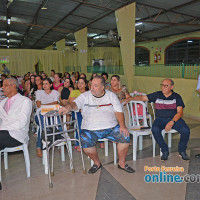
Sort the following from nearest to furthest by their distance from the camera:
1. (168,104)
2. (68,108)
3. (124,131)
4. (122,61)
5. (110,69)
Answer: (68,108) < (124,131) < (168,104) < (122,61) < (110,69)

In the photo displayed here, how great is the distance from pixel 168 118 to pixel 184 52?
11112 mm

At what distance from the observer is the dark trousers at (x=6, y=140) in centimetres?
255

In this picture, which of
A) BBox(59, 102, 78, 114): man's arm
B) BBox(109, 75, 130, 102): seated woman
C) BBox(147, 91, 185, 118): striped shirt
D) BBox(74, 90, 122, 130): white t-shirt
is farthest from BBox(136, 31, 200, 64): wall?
BBox(59, 102, 78, 114): man's arm

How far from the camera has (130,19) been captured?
7.70 metres

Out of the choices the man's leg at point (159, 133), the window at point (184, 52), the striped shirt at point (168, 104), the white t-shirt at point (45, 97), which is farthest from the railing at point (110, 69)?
the man's leg at point (159, 133)

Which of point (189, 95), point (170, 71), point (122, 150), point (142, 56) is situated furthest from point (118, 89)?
point (142, 56)

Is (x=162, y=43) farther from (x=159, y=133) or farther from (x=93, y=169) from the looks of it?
(x=93, y=169)

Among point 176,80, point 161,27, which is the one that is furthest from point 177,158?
point 161,27

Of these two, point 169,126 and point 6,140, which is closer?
point 6,140

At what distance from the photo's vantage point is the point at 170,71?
23.6 ft

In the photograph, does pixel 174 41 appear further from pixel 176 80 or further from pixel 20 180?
pixel 20 180

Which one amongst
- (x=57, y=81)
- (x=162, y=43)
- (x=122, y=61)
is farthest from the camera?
(x=162, y=43)

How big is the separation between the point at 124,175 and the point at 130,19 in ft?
20.3

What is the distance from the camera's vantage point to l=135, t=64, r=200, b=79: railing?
6.27 m
